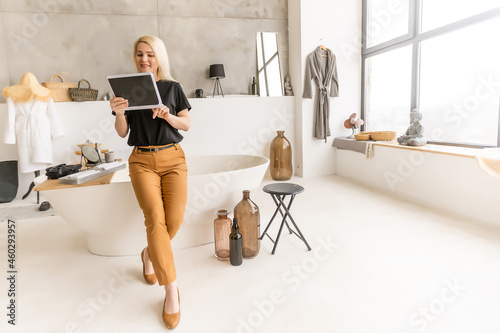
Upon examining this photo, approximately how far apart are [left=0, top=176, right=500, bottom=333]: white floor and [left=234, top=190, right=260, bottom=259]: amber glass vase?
0.09 meters

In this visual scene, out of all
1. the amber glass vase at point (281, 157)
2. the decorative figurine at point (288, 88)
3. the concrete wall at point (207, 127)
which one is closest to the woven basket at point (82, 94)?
the concrete wall at point (207, 127)

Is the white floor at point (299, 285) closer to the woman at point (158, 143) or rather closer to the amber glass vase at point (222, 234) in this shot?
the amber glass vase at point (222, 234)

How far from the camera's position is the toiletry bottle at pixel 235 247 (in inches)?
75.9

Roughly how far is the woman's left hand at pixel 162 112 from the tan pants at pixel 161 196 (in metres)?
0.21

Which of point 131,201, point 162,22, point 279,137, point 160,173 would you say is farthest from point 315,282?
point 162,22

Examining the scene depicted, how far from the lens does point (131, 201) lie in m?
2.01

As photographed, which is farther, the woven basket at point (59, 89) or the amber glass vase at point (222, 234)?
the woven basket at point (59, 89)

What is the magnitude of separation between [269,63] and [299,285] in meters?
3.82


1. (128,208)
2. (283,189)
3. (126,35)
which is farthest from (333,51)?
(128,208)

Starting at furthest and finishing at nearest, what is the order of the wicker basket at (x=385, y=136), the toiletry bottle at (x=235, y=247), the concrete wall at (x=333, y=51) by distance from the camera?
the concrete wall at (x=333, y=51) → the wicker basket at (x=385, y=136) → the toiletry bottle at (x=235, y=247)

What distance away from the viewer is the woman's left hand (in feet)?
5.05

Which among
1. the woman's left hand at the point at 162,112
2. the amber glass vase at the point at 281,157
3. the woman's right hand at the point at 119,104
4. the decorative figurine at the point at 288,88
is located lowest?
the amber glass vase at the point at 281,157

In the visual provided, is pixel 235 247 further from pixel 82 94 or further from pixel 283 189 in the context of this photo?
pixel 82 94

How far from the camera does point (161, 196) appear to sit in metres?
1.68
